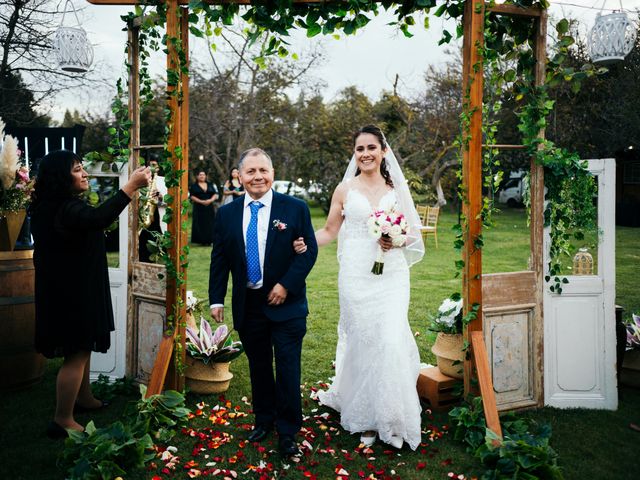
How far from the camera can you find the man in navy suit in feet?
11.6

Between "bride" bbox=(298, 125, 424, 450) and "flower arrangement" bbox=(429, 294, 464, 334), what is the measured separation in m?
0.54

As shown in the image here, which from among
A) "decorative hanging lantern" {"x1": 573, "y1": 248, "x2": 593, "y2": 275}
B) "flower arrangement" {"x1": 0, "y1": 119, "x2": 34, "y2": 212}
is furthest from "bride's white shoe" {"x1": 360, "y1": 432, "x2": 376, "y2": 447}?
"flower arrangement" {"x1": 0, "y1": 119, "x2": 34, "y2": 212}

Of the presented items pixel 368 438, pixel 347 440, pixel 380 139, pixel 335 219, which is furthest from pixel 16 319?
pixel 380 139

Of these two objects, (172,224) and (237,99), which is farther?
(237,99)

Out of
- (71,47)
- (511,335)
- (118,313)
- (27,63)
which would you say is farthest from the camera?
(27,63)

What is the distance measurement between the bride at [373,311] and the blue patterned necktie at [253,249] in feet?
2.39

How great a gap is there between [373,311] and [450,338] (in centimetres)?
91

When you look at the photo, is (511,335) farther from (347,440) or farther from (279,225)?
(279,225)

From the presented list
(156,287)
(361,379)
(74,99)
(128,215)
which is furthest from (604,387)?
(74,99)

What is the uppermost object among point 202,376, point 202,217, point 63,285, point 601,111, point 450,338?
point 601,111

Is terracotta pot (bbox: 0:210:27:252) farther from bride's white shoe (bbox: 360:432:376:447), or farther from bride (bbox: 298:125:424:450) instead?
bride's white shoe (bbox: 360:432:376:447)

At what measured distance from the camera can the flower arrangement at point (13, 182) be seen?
4.35m

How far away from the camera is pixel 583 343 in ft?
14.1

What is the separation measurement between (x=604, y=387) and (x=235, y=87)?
60.6 ft
